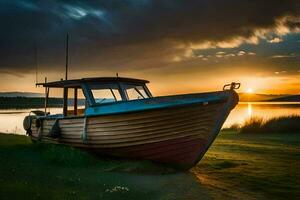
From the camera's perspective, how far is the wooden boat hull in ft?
38.3

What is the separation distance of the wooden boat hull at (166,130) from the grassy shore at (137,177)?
45 centimetres

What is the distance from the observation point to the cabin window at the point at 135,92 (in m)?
14.6

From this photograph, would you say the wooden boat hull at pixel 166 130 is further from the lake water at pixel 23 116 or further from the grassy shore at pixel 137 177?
the lake water at pixel 23 116

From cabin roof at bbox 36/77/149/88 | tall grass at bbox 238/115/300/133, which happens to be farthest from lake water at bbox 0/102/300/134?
cabin roof at bbox 36/77/149/88

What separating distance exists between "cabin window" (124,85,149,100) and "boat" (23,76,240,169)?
13.8 inches

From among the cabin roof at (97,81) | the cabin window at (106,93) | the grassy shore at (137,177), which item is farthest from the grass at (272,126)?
the cabin window at (106,93)

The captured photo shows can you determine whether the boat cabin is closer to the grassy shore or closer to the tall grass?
the grassy shore

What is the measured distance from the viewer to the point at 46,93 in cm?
1783

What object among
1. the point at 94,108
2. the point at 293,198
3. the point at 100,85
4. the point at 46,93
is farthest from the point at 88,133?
the point at 293,198

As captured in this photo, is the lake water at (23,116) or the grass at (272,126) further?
the lake water at (23,116)

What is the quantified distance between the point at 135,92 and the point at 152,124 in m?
3.21

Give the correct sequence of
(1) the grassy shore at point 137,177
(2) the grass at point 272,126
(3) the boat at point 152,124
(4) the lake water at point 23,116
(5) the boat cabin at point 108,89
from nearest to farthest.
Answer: (1) the grassy shore at point 137,177 → (3) the boat at point 152,124 → (5) the boat cabin at point 108,89 → (2) the grass at point 272,126 → (4) the lake water at point 23,116

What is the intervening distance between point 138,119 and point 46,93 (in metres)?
7.42

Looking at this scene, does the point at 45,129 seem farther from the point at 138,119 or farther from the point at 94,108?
the point at 138,119
